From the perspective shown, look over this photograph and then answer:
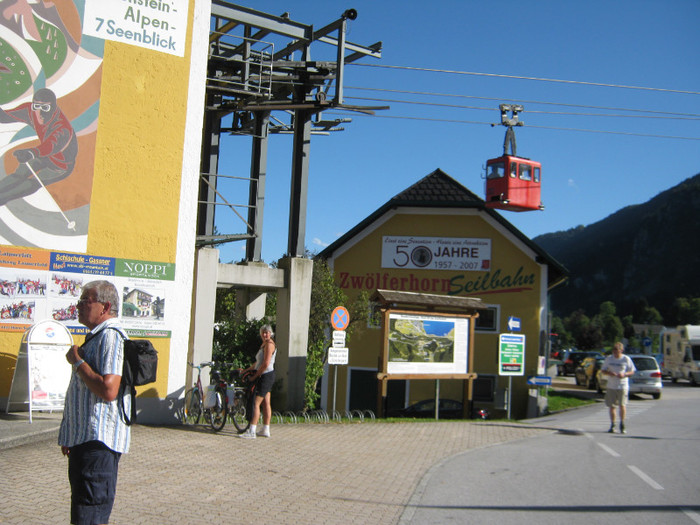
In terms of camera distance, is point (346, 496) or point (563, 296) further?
point (563, 296)

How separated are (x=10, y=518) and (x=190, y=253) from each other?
685cm

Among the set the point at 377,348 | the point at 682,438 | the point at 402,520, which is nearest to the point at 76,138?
the point at 402,520

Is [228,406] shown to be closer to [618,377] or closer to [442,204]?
[618,377]

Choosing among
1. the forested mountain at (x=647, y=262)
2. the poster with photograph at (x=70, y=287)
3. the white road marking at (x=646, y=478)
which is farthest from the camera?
the forested mountain at (x=647, y=262)

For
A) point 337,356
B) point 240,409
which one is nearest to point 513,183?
point 337,356

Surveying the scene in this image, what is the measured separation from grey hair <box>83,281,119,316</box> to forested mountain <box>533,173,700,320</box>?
12496 centimetres

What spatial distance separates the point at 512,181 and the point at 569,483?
52.7 ft

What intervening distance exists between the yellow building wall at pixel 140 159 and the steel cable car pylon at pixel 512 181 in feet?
45.0

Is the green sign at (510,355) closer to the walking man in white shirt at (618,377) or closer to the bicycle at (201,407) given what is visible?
the walking man in white shirt at (618,377)

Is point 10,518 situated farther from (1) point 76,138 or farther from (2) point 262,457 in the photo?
(1) point 76,138

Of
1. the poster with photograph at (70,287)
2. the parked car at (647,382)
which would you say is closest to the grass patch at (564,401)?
the parked car at (647,382)

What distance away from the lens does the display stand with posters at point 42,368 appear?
11.1m

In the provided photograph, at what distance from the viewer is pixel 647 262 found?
476 feet

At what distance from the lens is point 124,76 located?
1244 cm
